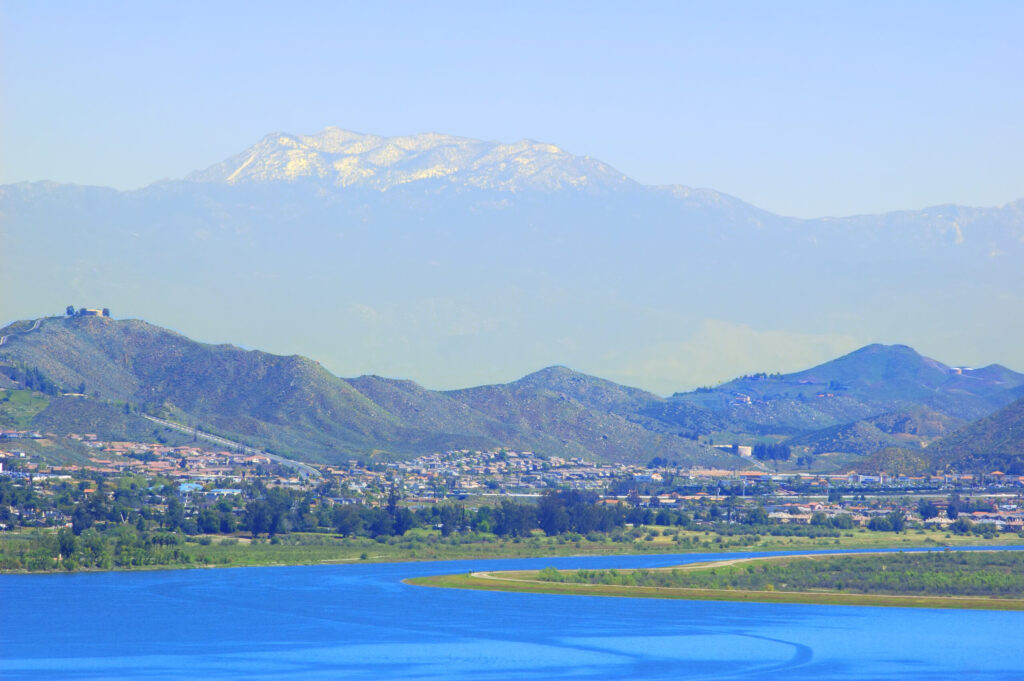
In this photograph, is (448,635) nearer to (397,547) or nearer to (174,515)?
(397,547)

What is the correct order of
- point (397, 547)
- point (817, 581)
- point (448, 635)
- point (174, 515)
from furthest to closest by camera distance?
1. point (174, 515)
2. point (397, 547)
3. point (817, 581)
4. point (448, 635)

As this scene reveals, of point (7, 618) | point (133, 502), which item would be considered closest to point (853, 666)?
point (7, 618)

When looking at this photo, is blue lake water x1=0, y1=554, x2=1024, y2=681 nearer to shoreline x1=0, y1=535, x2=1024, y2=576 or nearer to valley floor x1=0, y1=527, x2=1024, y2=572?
valley floor x1=0, y1=527, x2=1024, y2=572

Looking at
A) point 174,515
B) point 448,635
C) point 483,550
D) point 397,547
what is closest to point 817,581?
point 448,635

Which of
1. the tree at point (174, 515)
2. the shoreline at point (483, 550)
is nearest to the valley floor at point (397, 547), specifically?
the shoreline at point (483, 550)

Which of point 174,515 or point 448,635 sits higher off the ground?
point 174,515

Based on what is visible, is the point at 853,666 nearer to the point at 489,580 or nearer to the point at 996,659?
the point at 996,659

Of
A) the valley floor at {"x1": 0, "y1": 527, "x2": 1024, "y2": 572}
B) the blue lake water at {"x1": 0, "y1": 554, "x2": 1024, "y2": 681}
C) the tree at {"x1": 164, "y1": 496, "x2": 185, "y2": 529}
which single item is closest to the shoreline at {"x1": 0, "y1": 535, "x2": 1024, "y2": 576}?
the valley floor at {"x1": 0, "y1": 527, "x2": 1024, "y2": 572}
